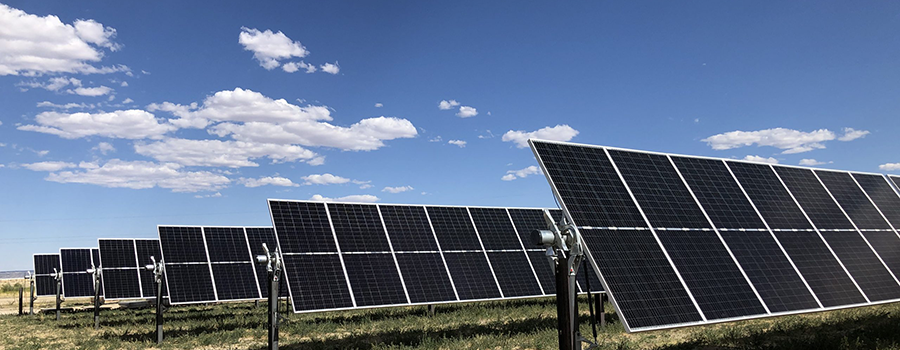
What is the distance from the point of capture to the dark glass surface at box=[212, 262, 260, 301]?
31.8 m

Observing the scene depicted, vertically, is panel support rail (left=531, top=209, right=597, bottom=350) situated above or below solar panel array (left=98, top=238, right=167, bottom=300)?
below

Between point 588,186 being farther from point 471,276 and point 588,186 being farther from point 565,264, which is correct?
point 471,276

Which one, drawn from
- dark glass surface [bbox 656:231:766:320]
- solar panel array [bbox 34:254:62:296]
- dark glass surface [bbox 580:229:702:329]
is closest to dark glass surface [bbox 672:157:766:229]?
dark glass surface [bbox 656:231:766:320]

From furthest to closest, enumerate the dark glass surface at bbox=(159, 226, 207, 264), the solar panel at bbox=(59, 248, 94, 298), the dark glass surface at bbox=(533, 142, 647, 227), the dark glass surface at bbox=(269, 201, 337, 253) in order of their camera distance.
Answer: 1. the solar panel at bbox=(59, 248, 94, 298)
2. the dark glass surface at bbox=(159, 226, 207, 264)
3. the dark glass surface at bbox=(269, 201, 337, 253)
4. the dark glass surface at bbox=(533, 142, 647, 227)

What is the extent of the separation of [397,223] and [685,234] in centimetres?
1328

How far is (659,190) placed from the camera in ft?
53.7

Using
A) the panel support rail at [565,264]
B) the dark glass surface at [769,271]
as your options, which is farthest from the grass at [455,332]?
the panel support rail at [565,264]

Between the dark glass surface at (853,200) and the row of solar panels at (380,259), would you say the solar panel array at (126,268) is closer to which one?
the row of solar panels at (380,259)

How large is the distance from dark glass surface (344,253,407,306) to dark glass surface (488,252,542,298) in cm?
462

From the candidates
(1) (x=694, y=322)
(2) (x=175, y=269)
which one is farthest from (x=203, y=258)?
(1) (x=694, y=322)

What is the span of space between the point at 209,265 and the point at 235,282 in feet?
5.58

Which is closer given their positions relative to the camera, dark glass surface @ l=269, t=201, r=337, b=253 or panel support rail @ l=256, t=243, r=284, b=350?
panel support rail @ l=256, t=243, r=284, b=350

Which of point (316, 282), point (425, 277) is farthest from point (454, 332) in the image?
point (316, 282)

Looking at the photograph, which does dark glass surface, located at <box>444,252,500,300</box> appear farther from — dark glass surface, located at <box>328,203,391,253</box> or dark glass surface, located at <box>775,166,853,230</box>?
dark glass surface, located at <box>775,166,853,230</box>
